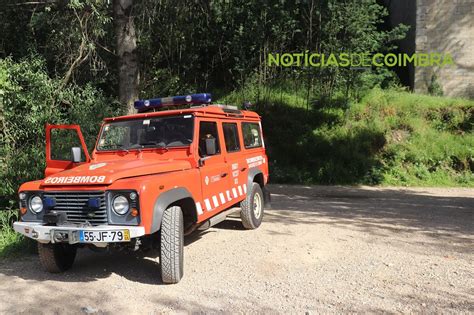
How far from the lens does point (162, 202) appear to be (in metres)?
4.28

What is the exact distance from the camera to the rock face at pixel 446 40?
17.9m

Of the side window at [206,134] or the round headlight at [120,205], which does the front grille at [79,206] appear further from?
the side window at [206,134]

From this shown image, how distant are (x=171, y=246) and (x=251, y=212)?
2623mm

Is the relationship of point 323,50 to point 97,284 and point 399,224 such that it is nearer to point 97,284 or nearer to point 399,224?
point 399,224

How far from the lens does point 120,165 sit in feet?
15.3

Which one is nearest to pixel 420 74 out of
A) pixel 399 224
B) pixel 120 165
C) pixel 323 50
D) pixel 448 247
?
pixel 323 50

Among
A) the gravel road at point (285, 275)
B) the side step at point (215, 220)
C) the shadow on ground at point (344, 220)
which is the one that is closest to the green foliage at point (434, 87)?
the shadow on ground at point (344, 220)

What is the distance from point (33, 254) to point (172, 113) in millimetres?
2934

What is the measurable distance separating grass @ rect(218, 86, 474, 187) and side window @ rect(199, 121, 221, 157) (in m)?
8.87

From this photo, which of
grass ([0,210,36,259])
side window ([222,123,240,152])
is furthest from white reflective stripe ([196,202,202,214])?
grass ([0,210,36,259])

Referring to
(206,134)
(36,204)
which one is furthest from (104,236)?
(206,134)

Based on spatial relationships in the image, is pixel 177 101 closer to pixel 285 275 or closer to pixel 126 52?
pixel 285 275

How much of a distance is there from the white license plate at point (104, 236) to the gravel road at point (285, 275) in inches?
25.7

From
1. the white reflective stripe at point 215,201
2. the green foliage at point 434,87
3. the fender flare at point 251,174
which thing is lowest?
the white reflective stripe at point 215,201
